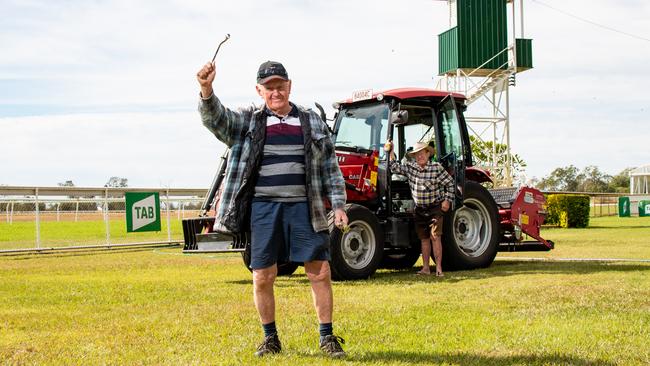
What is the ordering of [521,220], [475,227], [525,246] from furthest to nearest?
[525,246] < [521,220] < [475,227]

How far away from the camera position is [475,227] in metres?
12.6

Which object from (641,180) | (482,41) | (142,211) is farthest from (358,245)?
(641,180)

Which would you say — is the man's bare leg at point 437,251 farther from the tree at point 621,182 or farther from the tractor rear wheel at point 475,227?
the tree at point 621,182

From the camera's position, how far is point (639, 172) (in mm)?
82188

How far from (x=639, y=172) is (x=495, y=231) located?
75404mm

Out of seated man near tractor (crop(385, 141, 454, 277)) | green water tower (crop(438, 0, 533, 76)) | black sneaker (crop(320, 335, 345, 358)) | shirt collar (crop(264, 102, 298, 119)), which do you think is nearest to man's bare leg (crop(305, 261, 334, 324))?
black sneaker (crop(320, 335, 345, 358))

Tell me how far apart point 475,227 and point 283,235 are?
7659 millimetres

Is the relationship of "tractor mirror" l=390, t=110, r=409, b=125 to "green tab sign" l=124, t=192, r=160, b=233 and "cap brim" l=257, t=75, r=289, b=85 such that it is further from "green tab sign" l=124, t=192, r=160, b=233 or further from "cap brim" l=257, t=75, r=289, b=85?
"green tab sign" l=124, t=192, r=160, b=233

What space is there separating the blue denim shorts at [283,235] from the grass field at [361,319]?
64 cm

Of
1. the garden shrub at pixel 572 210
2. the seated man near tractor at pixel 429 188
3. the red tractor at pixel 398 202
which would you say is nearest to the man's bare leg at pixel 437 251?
the seated man near tractor at pixel 429 188

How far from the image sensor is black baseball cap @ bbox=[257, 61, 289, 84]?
5344 millimetres

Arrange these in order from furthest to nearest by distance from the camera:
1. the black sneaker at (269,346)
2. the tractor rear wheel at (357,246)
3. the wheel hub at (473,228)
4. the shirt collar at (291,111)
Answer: the wheel hub at (473,228) → the tractor rear wheel at (357,246) → the shirt collar at (291,111) → the black sneaker at (269,346)

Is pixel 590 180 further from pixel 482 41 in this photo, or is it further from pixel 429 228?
pixel 429 228

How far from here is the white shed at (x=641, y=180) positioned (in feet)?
268
